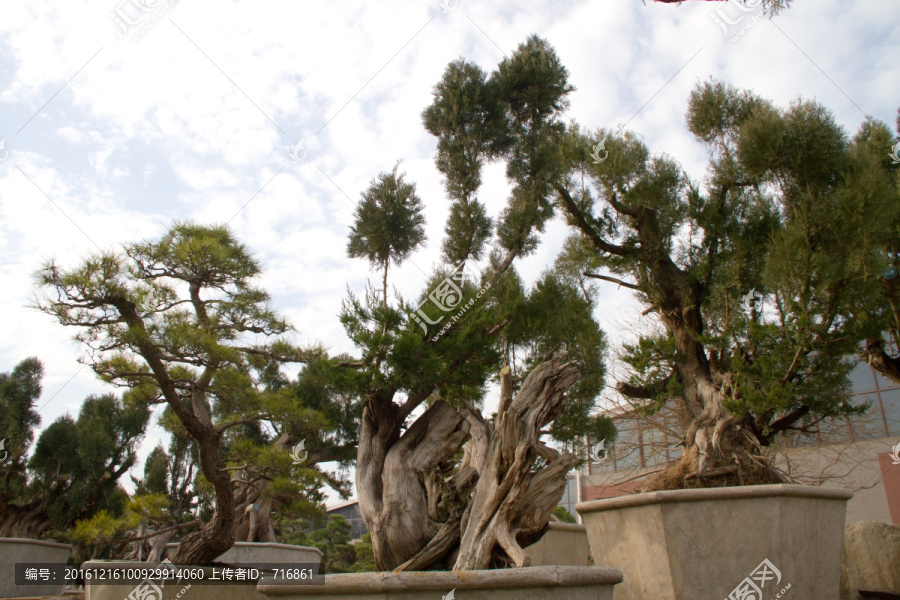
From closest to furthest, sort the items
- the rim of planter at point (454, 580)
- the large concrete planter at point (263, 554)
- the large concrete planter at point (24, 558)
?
the rim of planter at point (454, 580) < the large concrete planter at point (263, 554) < the large concrete planter at point (24, 558)

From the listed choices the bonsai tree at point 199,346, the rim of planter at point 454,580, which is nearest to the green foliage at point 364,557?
the bonsai tree at point 199,346

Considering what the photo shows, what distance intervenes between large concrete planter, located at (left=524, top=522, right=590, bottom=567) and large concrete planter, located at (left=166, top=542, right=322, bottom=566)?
2.50m

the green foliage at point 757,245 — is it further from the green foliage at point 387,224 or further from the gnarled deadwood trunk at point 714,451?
the green foliage at point 387,224

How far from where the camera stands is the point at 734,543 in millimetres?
2791

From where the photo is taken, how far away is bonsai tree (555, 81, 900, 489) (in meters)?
3.64

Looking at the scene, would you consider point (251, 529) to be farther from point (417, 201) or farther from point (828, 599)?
point (828, 599)

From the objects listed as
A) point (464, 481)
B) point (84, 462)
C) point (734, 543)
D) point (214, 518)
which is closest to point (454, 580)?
point (464, 481)

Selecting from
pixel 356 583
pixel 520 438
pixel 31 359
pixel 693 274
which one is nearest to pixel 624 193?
pixel 693 274

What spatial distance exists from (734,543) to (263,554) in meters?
4.95

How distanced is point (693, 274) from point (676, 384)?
962mm

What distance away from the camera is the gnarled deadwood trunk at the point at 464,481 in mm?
2815

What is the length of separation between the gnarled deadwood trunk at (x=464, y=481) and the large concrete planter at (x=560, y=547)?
4.99ft

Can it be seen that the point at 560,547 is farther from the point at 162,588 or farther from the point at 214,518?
the point at 162,588

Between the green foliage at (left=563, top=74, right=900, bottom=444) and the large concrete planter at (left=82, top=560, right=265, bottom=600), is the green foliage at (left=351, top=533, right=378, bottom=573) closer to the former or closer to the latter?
the large concrete planter at (left=82, top=560, right=265, bottom=600)
